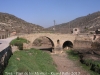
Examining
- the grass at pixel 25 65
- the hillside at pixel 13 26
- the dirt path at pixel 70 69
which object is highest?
the hillside at pixel 13 26

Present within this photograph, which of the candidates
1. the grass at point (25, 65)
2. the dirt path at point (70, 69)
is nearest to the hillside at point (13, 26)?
the dirt path at point (70, 69)

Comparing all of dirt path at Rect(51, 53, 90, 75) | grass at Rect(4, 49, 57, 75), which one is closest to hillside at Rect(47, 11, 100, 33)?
dirt path at Rect(51, 53, 90, 75)

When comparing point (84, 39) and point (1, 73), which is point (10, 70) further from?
point (84, 39)

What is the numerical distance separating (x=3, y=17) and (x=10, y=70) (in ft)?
164

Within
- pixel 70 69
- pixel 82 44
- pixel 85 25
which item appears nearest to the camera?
pixel 70 69

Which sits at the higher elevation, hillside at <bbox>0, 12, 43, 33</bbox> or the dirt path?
hillside at <bbox>0, 12, 43, 33</bbox>

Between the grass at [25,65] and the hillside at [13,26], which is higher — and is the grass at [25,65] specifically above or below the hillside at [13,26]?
below

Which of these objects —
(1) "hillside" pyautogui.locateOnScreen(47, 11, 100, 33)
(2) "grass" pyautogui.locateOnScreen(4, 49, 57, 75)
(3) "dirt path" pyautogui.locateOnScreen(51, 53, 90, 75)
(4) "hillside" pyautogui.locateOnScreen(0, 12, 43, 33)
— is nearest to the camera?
(2) "grass" pyautogui.locateOnScreen(4, 49, 57, 75)

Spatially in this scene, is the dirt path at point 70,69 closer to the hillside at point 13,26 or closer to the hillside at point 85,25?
the hillside at point 13,26

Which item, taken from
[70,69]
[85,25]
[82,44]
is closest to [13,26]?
[82,44]

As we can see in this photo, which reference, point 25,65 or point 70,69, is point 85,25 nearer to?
point 70,69

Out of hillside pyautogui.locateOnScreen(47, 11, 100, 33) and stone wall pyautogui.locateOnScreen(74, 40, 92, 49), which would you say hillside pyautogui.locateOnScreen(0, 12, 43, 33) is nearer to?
hillside pyautogui.locateOnScreen(47, 11, 100, 33)

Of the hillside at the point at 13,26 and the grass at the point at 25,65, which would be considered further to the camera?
the hillside at the point at 13,26

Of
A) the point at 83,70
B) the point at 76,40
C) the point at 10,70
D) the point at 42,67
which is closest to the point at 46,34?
the point at 76,40
